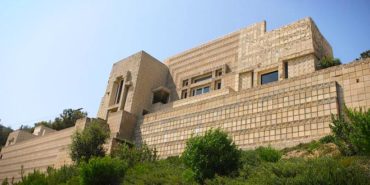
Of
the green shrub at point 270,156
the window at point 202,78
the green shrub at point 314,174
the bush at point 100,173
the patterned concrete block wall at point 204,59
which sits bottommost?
the bush at point 100,173

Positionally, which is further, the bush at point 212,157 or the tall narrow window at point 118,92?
the tall narrow window at point 118,92

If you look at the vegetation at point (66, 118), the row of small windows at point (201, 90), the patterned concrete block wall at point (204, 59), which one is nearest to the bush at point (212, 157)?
the patterned concrete block wall at point (204, 59)

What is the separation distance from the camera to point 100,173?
618 inches

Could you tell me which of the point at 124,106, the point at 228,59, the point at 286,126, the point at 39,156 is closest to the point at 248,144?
the point at 286,126

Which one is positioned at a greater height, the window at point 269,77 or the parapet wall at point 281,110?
the window at point 269,77

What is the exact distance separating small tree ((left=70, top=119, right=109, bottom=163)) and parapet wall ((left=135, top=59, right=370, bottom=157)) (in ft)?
14.7

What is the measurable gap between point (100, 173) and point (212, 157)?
589 cm

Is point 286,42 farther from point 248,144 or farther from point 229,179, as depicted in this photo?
point 229,179

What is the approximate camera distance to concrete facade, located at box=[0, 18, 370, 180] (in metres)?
18.0

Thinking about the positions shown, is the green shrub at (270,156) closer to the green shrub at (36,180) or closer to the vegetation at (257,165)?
the vegetation at (257,165)

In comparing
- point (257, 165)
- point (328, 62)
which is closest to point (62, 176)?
point (257, 165)

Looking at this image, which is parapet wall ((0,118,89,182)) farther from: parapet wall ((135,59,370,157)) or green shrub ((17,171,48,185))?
parapet wall ((135,59,370,157))

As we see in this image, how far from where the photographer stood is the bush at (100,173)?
1561cm

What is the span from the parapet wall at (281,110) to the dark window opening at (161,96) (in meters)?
8.51
